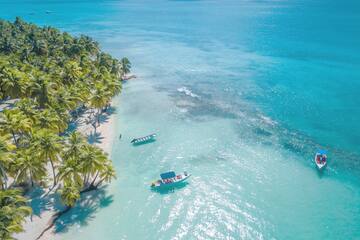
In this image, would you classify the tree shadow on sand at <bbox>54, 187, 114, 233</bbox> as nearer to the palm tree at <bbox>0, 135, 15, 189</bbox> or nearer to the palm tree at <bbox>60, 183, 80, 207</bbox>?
the palm tree at <bbox>60, 183, 80, 207</bbox>

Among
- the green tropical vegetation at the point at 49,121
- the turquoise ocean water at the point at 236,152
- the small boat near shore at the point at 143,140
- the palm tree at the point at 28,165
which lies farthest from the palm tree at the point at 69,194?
the small boat near shore at the point at 143,140

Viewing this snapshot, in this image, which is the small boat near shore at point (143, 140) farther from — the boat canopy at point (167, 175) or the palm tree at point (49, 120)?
the palm tree at point (49, 120)

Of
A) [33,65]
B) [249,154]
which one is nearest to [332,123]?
[249,154]

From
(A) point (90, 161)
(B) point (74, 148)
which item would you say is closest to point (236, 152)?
(A) point (90, 161)

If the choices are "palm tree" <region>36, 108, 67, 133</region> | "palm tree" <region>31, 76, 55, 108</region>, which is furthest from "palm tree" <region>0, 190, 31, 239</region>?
"palm tree" <region>31, 76, 55, 108</region>

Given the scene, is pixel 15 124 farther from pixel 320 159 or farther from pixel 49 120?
pixel 320 159

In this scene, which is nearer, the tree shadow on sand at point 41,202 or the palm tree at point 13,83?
the tree shadow on sand at point 41,202

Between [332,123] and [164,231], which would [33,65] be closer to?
[164,231]
